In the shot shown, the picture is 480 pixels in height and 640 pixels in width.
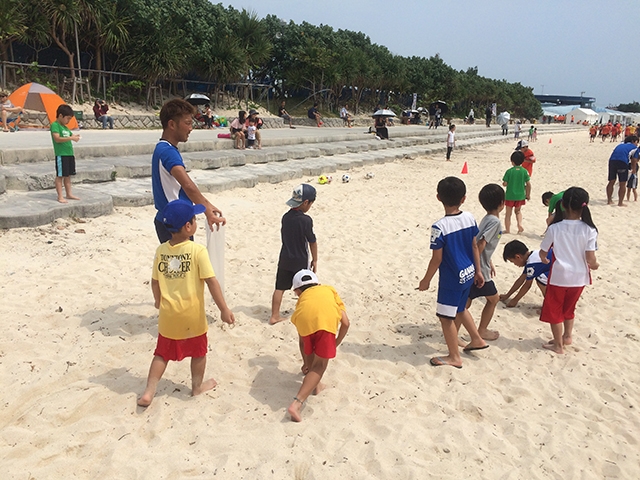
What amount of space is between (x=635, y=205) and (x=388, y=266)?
780 centimetres

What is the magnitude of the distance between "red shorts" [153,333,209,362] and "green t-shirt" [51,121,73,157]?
16.8ft

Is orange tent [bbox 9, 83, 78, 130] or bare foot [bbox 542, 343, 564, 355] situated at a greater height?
orange tent [bbox 9, 83, 78, 130]

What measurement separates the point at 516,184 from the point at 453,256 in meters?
5.08

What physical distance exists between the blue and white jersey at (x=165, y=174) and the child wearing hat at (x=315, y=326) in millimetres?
1249

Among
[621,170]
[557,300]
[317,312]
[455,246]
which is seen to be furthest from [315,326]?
[621,170]

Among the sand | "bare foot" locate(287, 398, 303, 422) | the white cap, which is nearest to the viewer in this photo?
A: the sand

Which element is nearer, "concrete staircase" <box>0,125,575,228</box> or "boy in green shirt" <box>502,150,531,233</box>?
"concrete staircase" <box>0,125,575,228</box>

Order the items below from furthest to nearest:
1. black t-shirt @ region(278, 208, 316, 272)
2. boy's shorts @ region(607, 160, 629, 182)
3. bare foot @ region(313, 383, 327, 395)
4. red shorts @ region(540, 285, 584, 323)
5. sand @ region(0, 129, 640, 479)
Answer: boy's shorts @ region(607, 160, 629, 182) < black t-shirt @ region(278, 208, 316, 272) < red shorts @ region(540, 285, 584, 323) < bare foot @ region(313, 383, 327, 395) < sand @ region(0, 129, 640, 479)

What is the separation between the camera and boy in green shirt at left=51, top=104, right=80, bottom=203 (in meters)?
7.04

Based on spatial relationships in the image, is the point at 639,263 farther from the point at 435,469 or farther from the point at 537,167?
the point at 537,167

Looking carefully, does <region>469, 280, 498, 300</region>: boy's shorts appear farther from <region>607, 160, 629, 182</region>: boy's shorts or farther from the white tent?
the white tent

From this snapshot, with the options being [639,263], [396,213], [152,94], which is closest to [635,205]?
[639,263]

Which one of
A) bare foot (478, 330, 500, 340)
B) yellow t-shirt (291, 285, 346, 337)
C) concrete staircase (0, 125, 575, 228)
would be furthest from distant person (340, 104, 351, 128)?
yellow t-shirt (291, 285, 346, 337)

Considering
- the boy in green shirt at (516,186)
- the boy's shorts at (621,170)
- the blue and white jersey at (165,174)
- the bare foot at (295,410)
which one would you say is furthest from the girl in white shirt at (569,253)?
the boy's shorts at (621,170)
